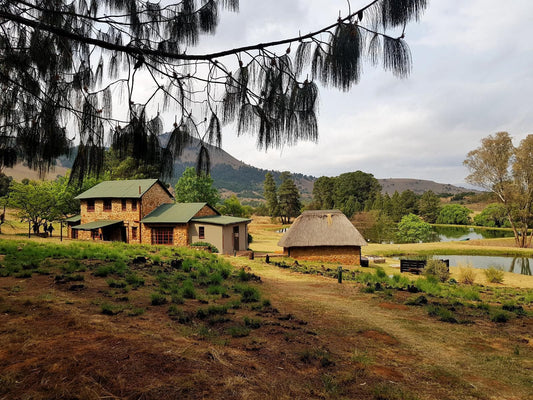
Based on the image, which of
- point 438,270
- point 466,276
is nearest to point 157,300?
point 438,270

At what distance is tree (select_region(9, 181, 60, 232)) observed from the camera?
28328mm

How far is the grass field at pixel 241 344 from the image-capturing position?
3412 mm

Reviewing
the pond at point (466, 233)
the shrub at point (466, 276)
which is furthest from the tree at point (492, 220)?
the shrub at point (466, 276)

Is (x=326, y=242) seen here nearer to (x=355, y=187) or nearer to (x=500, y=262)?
(x=500, y=262)

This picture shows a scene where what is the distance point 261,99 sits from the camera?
4.37 meters

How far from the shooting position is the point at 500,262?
30906 mm

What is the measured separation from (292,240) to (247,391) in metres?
21.2

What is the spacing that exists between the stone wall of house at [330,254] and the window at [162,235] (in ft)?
35.0

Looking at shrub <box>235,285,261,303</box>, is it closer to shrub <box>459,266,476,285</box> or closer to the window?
shrub <box>459,266,476,285</box>

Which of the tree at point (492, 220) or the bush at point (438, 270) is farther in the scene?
the tree at point (492, 220)

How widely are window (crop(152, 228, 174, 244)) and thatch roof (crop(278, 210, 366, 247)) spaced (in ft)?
32.2

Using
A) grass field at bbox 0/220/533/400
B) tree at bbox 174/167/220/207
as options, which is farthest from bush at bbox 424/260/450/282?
tree at bbox 174/167/220/207

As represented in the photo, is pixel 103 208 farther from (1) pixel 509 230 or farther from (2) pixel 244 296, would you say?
(1) pixel 509 230

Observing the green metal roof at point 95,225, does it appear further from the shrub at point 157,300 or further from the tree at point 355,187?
the tree at point 355,187
